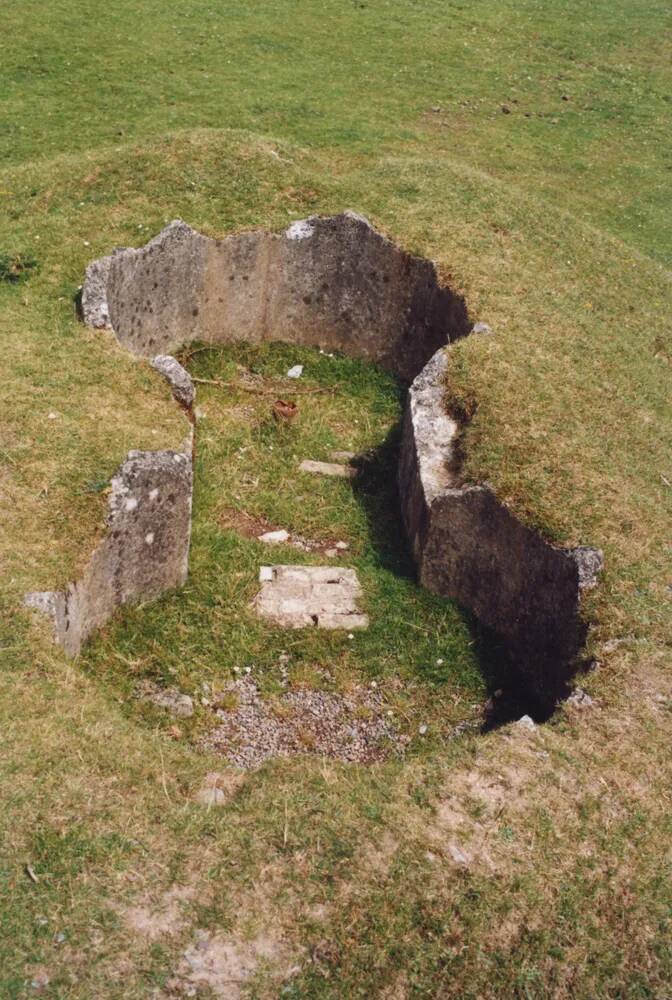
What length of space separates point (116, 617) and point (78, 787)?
2606mm

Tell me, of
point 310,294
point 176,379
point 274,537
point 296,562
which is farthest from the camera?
point 310,294

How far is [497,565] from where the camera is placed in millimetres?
8914

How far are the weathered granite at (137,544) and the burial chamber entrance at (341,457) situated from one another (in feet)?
0.05

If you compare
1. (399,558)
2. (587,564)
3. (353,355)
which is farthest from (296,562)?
(353,355)

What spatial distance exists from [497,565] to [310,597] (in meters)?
1.83

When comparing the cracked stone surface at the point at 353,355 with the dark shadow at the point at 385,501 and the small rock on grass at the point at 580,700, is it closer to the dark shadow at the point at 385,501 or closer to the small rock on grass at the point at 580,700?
the dark shadow at the point at 385,501

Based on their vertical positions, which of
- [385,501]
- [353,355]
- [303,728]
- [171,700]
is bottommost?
[303,728]

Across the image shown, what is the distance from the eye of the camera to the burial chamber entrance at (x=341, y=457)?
8289 millimetres

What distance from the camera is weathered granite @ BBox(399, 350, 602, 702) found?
8164mm

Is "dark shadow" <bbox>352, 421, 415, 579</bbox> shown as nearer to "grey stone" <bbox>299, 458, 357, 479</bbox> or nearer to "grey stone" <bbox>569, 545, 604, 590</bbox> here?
"grey stone" <bbox>299, 458, 357, 479</bbox>

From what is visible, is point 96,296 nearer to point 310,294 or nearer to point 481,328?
point 310,294

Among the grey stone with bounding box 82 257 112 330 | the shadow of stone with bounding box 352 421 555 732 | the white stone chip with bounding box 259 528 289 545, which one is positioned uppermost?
the grey stone with bounding box 82 257 112 330

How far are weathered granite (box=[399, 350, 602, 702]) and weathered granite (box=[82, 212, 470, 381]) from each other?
3.47 m

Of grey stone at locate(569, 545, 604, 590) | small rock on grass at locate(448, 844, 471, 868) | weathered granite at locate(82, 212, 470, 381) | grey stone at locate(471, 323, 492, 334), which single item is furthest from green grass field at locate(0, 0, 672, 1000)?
grey stone at locate(471, 323, 492, 334)
